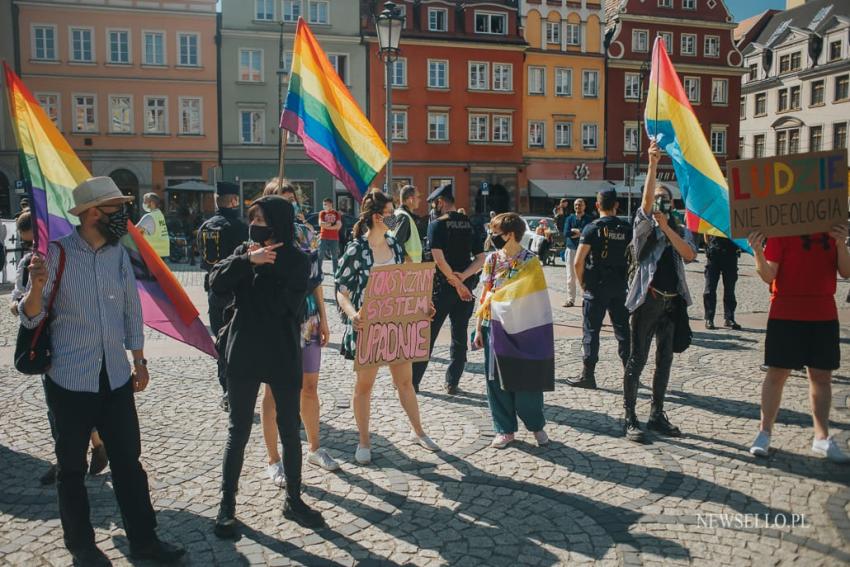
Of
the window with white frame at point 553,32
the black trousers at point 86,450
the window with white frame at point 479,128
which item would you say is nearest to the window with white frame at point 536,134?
the window with white frame at point 479,128

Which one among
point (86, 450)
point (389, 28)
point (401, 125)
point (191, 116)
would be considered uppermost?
point (191, 116)

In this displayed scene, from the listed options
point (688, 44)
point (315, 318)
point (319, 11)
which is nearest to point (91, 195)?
point (315, 318)

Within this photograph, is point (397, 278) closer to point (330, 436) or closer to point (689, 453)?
point (330, 436)

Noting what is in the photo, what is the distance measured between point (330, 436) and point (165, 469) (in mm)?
1315

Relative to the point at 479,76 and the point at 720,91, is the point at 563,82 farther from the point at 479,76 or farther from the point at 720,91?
the point at 720,91

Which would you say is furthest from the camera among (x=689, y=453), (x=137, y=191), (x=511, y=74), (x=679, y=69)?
(x=679, y=69)

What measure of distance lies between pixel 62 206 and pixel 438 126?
37790 millimetres

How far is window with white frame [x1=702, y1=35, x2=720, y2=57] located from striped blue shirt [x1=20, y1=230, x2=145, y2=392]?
159 feet

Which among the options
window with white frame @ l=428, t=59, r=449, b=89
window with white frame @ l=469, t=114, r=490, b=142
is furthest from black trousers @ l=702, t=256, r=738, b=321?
window with white frame @ l=428, t=59, r=449, b=89

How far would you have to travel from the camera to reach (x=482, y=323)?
6.06 metres

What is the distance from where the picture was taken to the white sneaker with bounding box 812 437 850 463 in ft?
17.4

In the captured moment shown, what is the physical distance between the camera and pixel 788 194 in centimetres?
518

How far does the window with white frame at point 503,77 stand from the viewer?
4181 centimetres

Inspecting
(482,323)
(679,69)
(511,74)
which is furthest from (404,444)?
(679,69)
